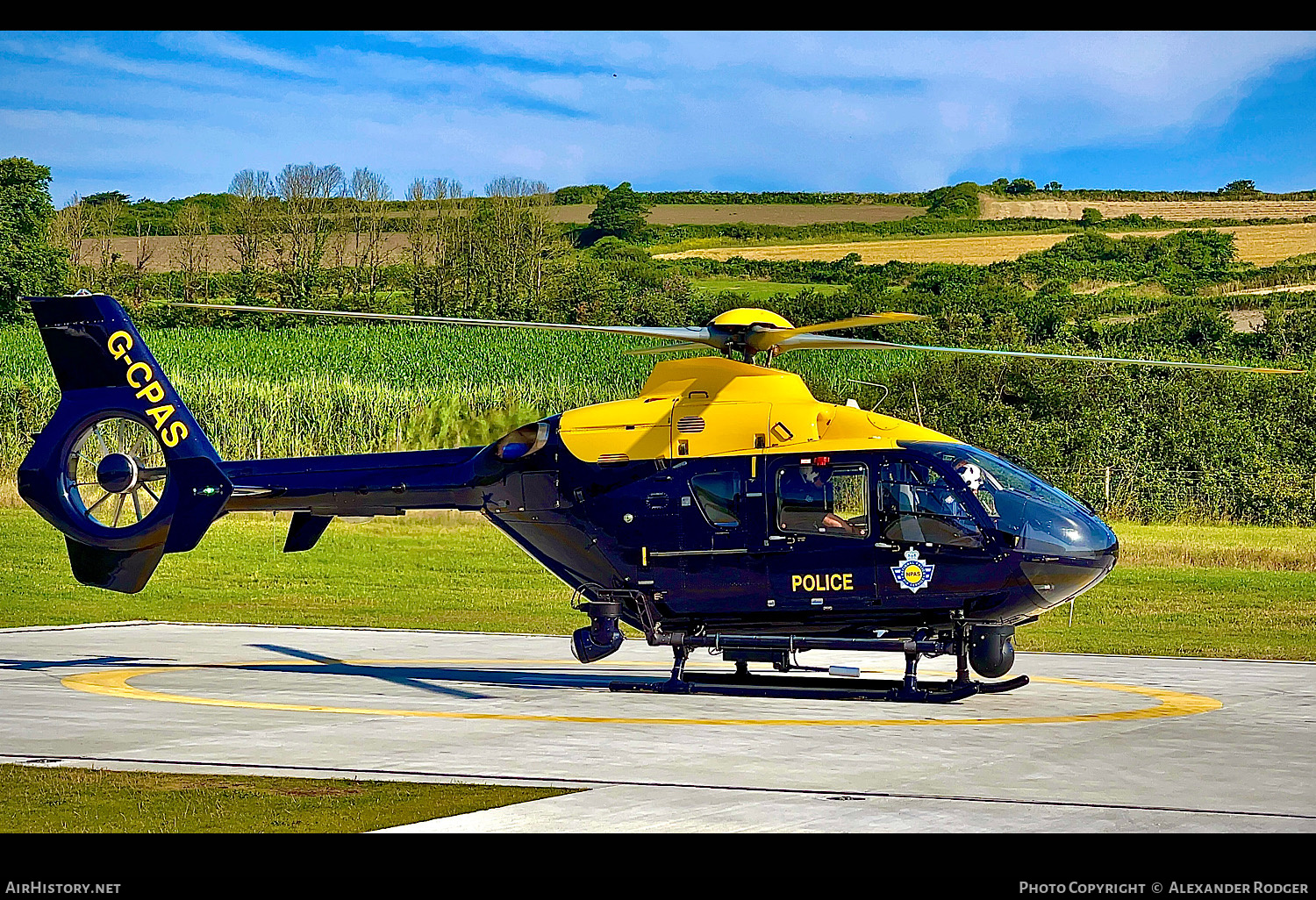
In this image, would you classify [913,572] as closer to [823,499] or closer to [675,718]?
[823,499]

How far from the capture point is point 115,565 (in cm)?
1869

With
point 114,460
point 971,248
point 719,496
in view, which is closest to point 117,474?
point 114,460

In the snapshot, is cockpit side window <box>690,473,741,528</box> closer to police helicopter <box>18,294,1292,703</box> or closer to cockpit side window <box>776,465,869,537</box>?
police helicopter <box>18,294,1292,703</box>

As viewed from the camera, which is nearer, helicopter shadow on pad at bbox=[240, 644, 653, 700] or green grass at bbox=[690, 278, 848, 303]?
helicopter shadow on pad at bbox=[240, 644, 653, 700]

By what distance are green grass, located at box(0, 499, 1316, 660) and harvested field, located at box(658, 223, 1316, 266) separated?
126 ft

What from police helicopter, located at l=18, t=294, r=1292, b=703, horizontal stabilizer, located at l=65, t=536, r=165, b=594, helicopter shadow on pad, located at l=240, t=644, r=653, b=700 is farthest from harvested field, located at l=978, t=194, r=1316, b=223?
horizontal stabilizer, located at l=65, t=536, r=165, b=594

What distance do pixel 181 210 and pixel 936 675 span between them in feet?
257

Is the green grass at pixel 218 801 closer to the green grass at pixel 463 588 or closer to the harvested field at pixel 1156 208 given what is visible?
the green grass at pixel 463 588

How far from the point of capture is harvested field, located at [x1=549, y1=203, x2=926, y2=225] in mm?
91625

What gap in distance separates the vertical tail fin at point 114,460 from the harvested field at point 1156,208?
75.8 metres

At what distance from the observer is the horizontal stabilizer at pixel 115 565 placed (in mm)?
18562

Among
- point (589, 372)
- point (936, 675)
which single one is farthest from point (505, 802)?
point (589, 372)

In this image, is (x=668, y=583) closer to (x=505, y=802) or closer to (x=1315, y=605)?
(x=505, y=802)
